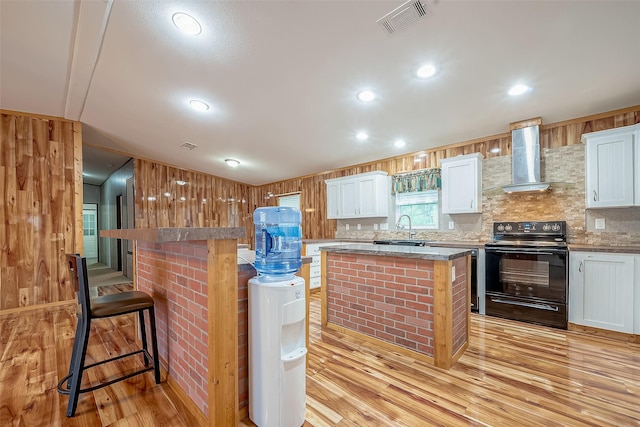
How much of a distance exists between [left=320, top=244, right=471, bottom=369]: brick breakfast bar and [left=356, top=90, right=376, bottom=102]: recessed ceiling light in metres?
1.77

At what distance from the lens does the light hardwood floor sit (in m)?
1.59

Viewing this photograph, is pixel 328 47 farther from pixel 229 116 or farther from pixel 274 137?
pixel 274 137

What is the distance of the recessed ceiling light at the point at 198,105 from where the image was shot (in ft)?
11.5

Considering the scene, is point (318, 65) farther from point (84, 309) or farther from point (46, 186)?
point (46, 186)

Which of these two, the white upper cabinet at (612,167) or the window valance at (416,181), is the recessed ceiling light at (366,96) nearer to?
the window valance at (416,181)

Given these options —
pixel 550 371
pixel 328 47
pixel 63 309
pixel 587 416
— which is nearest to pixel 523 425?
pixel 587 416

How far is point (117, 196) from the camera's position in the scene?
730 centimetres

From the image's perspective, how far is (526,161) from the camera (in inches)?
137

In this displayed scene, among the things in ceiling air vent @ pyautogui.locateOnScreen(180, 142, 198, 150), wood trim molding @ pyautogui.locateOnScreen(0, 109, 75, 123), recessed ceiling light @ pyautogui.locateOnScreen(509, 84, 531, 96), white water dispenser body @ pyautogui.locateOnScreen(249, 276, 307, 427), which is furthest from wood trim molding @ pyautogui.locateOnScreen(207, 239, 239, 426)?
wood trim molding @ pyautogui.locateOnScreen(0, 109, 75, 123)

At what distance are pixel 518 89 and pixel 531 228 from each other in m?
1.78

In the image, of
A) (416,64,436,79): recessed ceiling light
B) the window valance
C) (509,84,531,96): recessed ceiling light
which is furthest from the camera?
the window valance

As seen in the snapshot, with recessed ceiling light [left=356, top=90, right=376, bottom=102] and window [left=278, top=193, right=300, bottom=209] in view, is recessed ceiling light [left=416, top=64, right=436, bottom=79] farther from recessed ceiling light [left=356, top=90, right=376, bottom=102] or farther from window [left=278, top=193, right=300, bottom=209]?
window [left=278, top=193, right=300, bottom=209]

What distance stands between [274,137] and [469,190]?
314 cm

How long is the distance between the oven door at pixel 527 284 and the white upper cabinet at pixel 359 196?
2.03 metres
